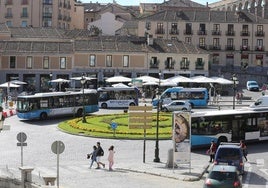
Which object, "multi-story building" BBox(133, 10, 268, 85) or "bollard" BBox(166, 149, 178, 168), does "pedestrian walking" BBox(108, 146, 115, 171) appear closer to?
"bollard" BBox(166, 149, 178, 168)

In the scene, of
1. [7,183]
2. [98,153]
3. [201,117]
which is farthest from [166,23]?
[7,183]

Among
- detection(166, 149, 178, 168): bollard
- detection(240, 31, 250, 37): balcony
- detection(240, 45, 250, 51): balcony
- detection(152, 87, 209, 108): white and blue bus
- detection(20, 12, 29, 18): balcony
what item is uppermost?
detection(20, 12, 29, 18): balcony

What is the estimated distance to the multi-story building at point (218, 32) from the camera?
347ft

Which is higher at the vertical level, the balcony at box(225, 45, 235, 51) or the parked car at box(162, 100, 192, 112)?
the balcony at box(225, 45, 235, 51)

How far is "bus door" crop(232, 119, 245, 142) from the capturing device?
41469 millimetres

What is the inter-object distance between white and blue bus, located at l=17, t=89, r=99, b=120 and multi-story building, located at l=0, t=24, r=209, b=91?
25470mm

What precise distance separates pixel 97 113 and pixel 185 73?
99.0 ft

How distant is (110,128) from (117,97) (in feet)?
64.5

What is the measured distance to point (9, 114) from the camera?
61125 millimetres

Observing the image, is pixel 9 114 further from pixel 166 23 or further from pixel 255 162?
pixel 166 23

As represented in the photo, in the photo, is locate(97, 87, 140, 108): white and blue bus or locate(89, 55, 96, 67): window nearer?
locate(97, 87, 140, 108): white and blue bus

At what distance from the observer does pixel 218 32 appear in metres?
106

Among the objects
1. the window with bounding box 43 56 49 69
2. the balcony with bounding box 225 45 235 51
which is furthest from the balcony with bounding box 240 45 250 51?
the window with bounding box 43 56 49 69

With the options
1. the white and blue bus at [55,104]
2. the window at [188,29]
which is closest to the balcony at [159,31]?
the window at [188,29]
